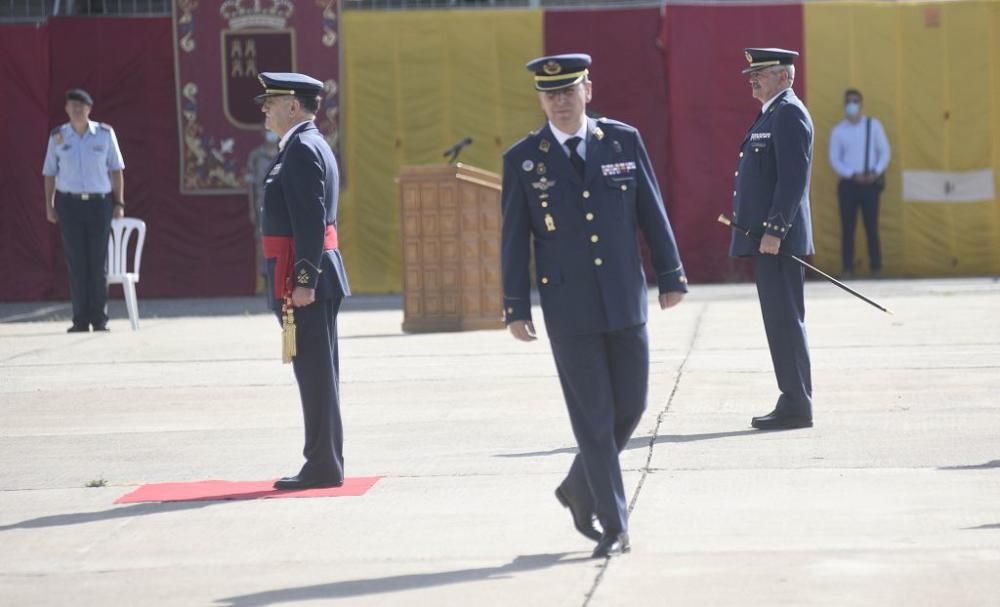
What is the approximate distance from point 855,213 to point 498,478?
12747 millimetres

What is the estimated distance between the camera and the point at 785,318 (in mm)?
8688

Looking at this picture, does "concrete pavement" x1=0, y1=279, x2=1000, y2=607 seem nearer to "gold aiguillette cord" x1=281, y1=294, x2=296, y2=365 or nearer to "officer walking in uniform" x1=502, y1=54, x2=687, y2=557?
"officer walking in uniform" x1=502, y1=54, x2=687, y2=557

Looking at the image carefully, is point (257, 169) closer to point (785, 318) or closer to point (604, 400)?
point (785, 318)

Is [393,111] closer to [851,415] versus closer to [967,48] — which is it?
[967,48]

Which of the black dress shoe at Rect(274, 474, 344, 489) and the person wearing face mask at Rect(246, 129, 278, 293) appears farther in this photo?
the person wearing face mask at Rect(246, 129, 278, 293)

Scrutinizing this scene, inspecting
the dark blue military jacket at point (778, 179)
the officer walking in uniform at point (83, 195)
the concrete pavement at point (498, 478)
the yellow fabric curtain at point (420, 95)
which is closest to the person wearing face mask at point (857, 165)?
the yellow fabric curtain at point (420, 95)

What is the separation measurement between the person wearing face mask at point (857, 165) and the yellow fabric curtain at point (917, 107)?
33 centimetres

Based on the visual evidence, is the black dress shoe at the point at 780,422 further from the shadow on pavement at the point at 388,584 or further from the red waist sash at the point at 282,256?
the shadow on pavement at the point at 388,584

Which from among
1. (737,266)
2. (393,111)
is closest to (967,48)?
(737,266)

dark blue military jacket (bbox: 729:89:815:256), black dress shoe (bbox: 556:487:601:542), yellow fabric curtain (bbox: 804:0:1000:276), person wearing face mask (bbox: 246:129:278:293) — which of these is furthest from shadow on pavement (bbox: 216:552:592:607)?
yellow fabric curtain (bbox: 804:0:1000:276)

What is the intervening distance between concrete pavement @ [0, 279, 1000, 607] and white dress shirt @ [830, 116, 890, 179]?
6146 mm

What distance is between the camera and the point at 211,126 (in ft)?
63.8

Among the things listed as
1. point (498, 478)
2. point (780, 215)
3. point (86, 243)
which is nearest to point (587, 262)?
point (498, 478)

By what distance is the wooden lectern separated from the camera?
1415 cm
